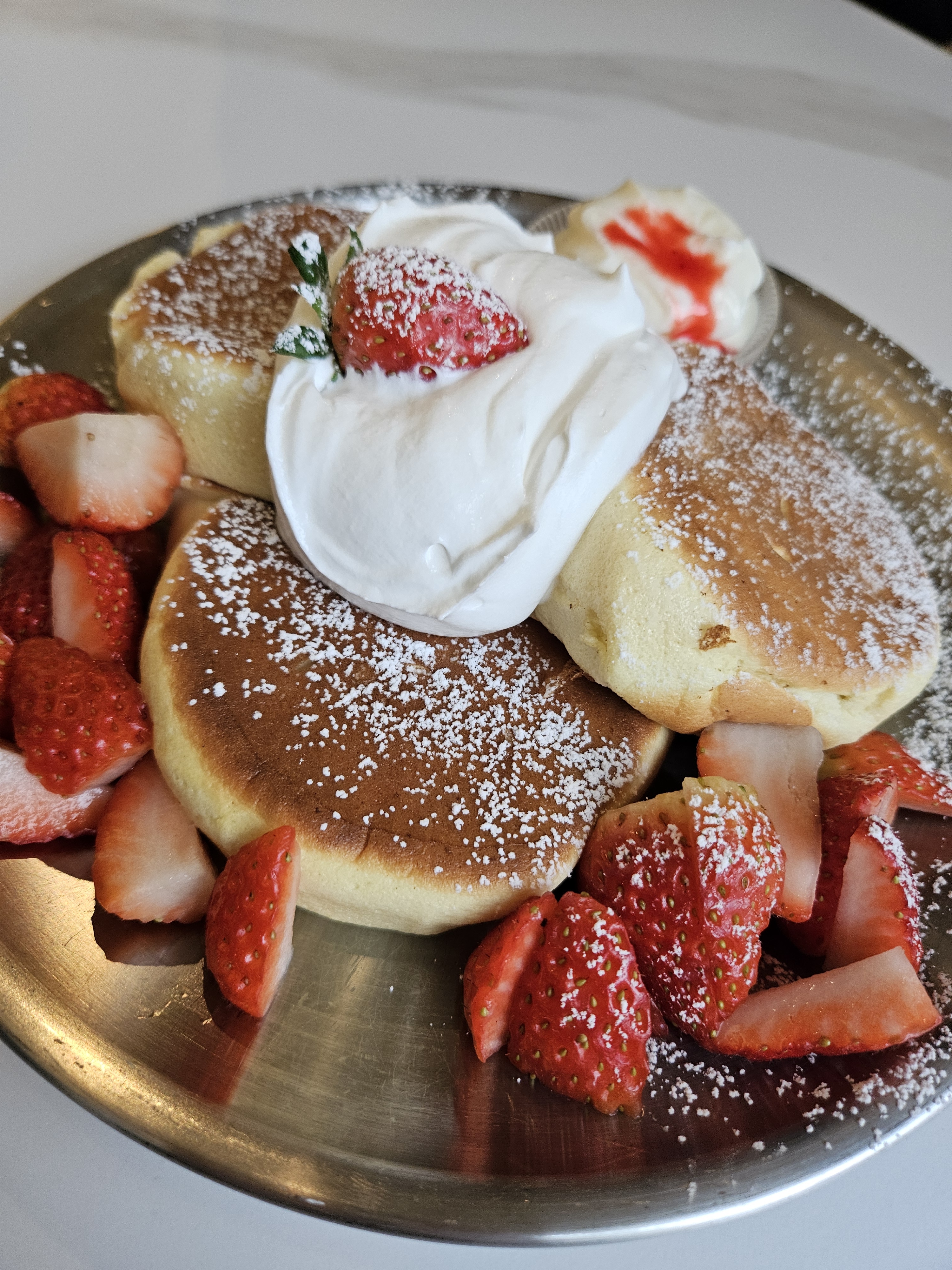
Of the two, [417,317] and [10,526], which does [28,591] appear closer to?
[10,526]

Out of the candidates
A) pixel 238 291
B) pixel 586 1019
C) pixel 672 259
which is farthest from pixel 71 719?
pixel 672 259

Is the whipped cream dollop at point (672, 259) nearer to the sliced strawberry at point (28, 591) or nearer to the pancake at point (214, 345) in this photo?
the pancake at point (214, 345)

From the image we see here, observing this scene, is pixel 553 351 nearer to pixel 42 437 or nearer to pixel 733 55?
pixel 42 437

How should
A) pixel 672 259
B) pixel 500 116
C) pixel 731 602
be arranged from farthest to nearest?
pixel 500 116
pixel 672 259
pixel 731 602

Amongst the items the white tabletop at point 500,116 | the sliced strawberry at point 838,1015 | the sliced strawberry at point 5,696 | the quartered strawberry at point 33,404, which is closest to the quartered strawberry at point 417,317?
the quartered strawberry at point 33,404

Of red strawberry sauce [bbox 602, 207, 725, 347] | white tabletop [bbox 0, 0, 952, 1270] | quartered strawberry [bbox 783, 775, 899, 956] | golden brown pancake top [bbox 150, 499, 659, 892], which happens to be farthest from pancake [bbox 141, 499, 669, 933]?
white tabletop [bbox 0, 0, 952, 1270]

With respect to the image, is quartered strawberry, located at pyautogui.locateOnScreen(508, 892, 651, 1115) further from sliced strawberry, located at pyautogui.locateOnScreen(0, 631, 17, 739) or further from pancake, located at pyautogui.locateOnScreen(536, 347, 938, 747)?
sliced strawberry, located at pyautogui.locateOnScreen(0, 631, 17, 739)
